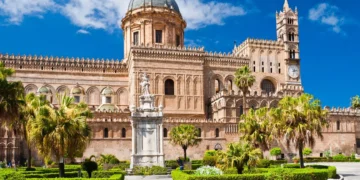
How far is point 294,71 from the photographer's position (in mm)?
65688

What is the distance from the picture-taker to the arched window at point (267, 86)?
64750 millimetres

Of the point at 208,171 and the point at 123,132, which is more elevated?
the point at 123,132

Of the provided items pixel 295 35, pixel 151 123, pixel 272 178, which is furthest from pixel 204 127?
pixel 272 178

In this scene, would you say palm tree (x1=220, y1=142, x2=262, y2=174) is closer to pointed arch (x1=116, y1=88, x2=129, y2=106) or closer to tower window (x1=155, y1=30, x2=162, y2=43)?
pointed arch (x1=116, y1=88, x2=129, y2=106)

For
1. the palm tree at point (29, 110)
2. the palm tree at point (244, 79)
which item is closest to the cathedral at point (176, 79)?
the palm tree at point (244, 79)

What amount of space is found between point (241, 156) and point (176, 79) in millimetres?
35566

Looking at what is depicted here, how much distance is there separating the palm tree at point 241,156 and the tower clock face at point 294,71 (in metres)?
44.3

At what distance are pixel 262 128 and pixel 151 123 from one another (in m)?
9.36

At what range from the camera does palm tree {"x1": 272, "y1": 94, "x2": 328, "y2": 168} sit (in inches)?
1161

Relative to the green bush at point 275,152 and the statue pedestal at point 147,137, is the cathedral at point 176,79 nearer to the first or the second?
the green bush at point 275,152

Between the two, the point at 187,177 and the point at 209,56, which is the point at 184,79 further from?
the point at 187,177

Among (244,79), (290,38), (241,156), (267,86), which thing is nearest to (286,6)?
(290,38)

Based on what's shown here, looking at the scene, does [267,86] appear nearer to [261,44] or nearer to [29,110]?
[261,44]

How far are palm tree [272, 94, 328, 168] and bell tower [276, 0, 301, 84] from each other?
35144 millimetres
